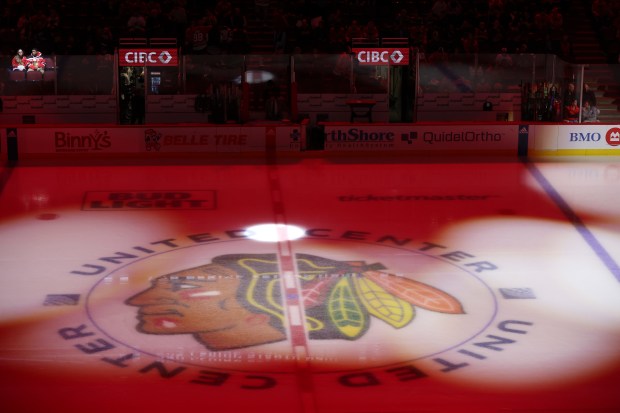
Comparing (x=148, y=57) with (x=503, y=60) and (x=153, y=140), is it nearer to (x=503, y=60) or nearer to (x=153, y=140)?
(x=153, y=140)

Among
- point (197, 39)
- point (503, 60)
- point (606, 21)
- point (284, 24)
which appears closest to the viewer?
point (503, 60)

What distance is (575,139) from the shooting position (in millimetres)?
19656

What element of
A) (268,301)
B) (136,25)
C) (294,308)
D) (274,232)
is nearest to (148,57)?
(136,25)

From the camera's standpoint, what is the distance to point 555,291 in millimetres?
11156

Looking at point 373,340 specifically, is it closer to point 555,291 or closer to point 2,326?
point 555,291

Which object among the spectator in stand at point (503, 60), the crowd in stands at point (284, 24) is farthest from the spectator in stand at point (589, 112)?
the crowd in stands at point (284, 24)

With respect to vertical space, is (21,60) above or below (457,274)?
above

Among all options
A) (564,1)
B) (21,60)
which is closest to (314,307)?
(21,60)

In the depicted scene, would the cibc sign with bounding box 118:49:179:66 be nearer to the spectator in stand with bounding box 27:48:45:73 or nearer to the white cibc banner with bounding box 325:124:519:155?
the spectator in stand with bounding box 27:48:45:73

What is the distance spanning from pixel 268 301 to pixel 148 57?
11.6 meters

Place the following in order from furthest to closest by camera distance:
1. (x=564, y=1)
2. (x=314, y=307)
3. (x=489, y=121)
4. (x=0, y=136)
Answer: (x=564, y=1)
(x=489, y=121)
(x=0, y=136)
(x=314, y=307)

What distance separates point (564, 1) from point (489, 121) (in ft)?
21.4

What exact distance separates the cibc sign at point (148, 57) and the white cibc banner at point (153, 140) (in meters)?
2.22

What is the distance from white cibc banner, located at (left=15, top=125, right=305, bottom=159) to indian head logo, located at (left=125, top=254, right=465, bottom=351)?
7.48 metres
